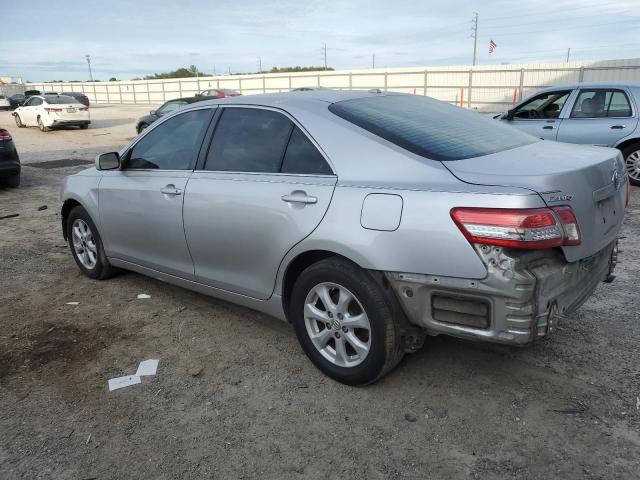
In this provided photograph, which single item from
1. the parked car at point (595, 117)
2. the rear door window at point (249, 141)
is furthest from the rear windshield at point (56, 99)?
the rear door window at point (249, 141)

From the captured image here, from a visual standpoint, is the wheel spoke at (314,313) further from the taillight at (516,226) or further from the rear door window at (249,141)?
the taillight at (516,226)

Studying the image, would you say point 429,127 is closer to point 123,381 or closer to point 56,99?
point 123,381

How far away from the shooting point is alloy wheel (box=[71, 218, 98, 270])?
496 cm

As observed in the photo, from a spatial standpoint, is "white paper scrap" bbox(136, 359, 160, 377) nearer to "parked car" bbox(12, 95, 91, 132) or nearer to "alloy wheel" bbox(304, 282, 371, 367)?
"alloy wheel" bbox(304, 282, 371, 367)

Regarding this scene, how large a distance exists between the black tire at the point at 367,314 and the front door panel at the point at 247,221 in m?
0.24

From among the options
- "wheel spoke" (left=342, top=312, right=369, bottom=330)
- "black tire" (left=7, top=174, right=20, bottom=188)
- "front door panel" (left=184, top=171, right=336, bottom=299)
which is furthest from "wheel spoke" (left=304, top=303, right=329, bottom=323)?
"black tire" (left=7, top=174, right=20, bottom=188)

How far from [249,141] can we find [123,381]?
68.6 inches

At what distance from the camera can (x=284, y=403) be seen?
301cm

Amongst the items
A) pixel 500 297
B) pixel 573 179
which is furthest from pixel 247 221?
pixel 573 179

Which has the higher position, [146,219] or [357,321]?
[146,219]

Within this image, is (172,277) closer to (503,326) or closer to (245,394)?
(245,394)

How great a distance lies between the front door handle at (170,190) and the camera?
12.6 ft

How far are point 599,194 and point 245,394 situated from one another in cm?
225

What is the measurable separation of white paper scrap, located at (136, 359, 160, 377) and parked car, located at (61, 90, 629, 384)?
25.5 inches
